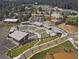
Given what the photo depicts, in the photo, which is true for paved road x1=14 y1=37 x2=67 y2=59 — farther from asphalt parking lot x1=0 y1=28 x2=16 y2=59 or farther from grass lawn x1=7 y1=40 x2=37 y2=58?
asphalt parking lot x1=0 y1=28 x2=16 y2=59

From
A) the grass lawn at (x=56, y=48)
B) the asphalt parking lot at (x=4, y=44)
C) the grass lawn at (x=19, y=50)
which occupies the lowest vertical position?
the grass lawn at (x=56, y=48)

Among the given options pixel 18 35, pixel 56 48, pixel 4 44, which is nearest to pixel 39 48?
pixel 56 48

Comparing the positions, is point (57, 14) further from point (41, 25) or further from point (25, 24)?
point (25, 24)

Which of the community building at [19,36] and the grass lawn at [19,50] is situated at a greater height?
the community building at [19,36]

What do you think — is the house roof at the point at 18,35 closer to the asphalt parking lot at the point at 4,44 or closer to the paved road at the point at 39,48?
the asphalt parking lot at the point at 4,44

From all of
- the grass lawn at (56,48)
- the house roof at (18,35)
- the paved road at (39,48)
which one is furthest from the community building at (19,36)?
the grass lawn at (56,48)

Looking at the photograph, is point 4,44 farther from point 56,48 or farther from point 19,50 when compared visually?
point 56,48
